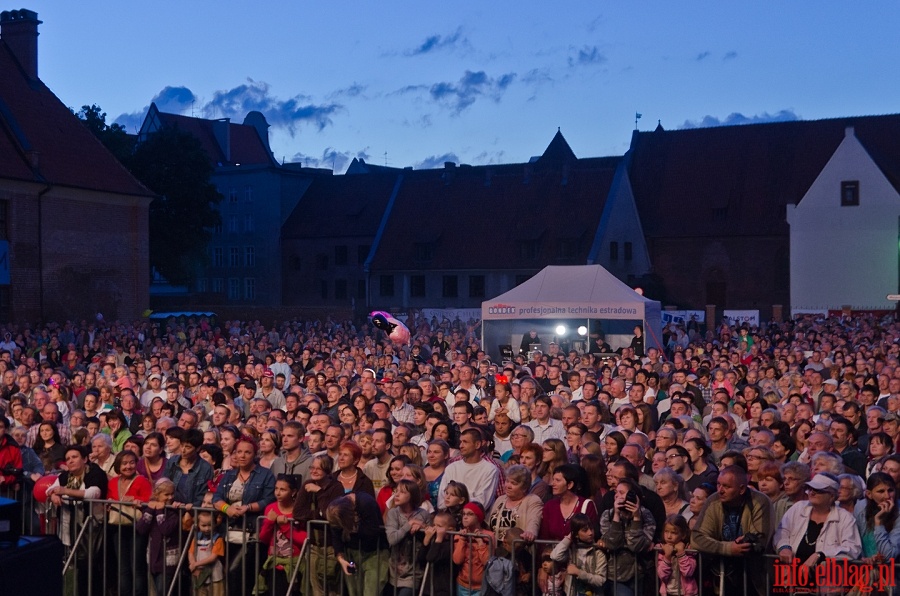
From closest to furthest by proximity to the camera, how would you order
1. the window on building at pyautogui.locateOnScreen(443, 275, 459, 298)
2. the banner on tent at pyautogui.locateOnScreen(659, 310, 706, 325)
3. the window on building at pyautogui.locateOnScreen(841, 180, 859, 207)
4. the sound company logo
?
the sound company logo → the banner on tent at pyautogui.locateOnScreen(659, 310, 706, 325) → the window on building at pyautogui.locateOnScreen(841, 180, 859, 207) → the window on building at pyautogui.locateOnScreen(443, 275, 459, 298)

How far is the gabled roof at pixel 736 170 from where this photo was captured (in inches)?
2195

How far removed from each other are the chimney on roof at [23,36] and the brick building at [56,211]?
0.03 metres

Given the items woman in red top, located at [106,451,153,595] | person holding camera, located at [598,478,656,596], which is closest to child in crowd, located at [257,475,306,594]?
woman in red top, located at [106,451,153,595]

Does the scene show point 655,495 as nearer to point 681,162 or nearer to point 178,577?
point 178,577

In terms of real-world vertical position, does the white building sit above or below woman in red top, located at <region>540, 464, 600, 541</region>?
above

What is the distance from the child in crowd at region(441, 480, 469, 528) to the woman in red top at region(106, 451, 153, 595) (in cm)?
251

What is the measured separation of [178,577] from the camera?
8.54 m

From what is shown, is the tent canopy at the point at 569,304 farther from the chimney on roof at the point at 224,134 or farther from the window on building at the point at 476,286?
the chimney on roof at the point at 224,134

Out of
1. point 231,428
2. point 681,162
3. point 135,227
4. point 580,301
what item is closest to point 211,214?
point 135,227

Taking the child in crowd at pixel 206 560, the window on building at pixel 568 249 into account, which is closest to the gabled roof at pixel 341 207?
the window on building at pixel 568 249

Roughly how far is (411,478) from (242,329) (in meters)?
29.0

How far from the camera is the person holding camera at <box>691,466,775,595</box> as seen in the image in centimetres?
685

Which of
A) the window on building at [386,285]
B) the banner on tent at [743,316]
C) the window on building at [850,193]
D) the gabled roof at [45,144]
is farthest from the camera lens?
the window on building at [386,285]

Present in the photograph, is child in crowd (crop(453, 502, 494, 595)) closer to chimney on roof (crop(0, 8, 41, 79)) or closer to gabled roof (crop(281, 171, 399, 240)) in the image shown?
chimney on roof (crop(0, 8, 41, 79))
